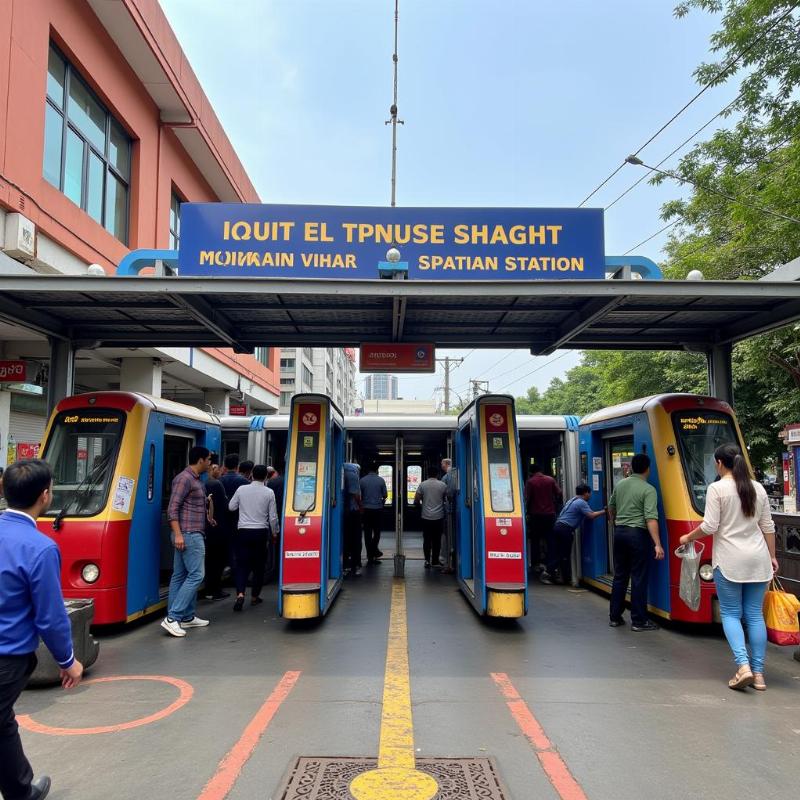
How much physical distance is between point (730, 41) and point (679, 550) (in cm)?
1080

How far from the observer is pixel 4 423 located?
11.8m

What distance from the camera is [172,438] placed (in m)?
9.04

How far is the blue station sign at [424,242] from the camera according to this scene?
716 cm

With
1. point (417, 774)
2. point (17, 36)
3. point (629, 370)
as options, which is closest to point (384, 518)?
point (629, 370)

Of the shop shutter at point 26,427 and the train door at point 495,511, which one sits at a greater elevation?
the shop shutter at point 26,427

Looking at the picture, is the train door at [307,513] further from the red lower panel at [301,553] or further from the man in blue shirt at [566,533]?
the man in blue shirt at [566,533]

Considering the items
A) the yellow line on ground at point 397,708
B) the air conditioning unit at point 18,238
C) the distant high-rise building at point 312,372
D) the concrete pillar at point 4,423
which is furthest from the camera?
the distant high-rise building at point 312,372

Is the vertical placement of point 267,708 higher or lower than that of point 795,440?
lower

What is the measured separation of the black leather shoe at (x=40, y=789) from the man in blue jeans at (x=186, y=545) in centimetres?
362

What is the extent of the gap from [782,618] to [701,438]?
262cm

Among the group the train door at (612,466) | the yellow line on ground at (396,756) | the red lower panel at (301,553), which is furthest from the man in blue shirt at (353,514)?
the yellow line on ground at (396,756)

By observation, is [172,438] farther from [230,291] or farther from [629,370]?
[629,370]

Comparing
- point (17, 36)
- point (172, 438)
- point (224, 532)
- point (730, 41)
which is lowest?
point (224, 532)

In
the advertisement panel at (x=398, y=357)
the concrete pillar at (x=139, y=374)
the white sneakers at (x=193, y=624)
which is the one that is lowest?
the white sneakers at (x=193, y=624)
